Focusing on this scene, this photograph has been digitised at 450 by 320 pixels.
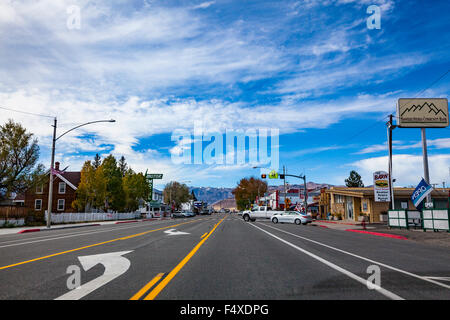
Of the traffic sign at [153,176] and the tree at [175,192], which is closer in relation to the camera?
the traffic sign at [153,176]

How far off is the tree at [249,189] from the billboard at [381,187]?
333 feet

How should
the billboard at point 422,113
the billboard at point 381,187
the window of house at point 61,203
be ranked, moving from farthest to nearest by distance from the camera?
the window of house at point 61,203, the billboard at point 422,113, the billboard at point 381,187

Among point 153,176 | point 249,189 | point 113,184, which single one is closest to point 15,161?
point 113,184

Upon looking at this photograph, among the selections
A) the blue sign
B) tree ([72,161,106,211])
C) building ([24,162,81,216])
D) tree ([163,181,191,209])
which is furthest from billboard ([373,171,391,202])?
tree ([163,181,191,209])

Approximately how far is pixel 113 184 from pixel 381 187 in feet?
125

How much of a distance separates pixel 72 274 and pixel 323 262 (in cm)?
622

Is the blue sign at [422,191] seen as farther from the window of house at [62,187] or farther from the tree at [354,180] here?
the tree at [354,180]

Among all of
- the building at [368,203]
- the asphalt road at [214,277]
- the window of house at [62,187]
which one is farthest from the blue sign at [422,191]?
the window of house at [62,187]

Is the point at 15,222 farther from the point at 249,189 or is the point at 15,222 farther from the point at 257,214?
the point at 249,189

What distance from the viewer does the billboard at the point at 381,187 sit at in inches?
1295

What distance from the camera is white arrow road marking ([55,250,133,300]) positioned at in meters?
5.62

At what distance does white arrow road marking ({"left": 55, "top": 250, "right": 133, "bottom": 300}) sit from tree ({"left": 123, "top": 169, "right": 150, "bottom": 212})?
4960 cm

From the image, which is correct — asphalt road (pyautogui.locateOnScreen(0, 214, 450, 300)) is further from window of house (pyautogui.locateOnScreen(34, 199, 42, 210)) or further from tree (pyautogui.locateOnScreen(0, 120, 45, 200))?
window of house (pyautogui.locateOnScreen(34, 199, 42, 210))
